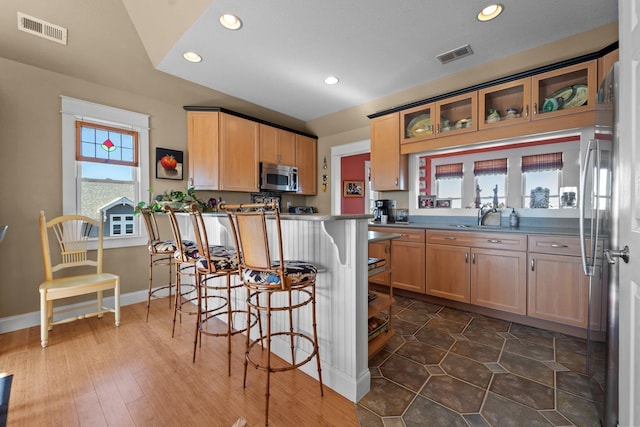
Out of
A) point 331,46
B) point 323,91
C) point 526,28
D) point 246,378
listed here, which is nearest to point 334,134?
point 323,91

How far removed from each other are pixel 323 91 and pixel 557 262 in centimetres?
314

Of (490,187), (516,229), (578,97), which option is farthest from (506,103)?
(516,229)

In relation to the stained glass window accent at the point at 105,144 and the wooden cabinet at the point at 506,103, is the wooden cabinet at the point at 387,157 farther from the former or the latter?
the stained glass window accent at the point at 105,144

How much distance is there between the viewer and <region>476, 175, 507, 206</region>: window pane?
3.07 meters

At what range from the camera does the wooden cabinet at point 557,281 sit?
2.17 m

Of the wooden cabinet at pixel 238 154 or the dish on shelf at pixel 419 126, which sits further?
the wooden cabinet at pixel 238 154

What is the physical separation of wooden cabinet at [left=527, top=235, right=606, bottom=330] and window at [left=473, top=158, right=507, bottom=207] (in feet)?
2.86

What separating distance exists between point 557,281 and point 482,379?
1.25 metres

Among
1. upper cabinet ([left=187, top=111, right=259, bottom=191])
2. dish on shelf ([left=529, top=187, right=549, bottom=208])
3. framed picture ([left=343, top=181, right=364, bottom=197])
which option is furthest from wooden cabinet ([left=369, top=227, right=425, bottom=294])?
framed picture ([left=343, top=181, right=364, bottom=197])

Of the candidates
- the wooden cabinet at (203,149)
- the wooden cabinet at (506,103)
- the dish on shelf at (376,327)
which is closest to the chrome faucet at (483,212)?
the wooden cabinet at (506,103)

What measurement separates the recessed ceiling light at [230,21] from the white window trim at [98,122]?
1.64 m

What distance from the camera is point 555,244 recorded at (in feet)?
7.44

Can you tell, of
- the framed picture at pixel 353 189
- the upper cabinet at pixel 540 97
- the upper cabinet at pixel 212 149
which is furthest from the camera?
the framed picture at pixel 353 189

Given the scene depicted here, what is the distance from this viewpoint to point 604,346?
1.32 metres
